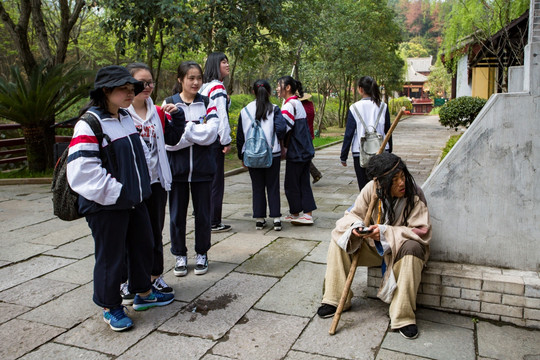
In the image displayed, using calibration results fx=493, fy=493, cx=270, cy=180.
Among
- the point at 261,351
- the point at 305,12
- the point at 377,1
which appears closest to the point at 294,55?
the point at 305,12

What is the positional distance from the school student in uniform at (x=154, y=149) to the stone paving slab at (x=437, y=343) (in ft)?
5.41

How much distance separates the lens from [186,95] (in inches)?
157

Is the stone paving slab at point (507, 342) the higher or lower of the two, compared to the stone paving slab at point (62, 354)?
lower

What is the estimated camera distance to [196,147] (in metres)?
3.94

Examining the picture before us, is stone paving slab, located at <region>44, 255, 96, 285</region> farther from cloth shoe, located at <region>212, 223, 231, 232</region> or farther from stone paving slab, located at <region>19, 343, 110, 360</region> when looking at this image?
cloth shoe, located at <region>212, 223, 231, 232</region>

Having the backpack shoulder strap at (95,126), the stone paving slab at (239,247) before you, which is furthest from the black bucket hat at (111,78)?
the stone paving slab at (239,247)

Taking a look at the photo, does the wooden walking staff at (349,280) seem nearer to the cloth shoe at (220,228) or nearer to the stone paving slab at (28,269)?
the cloth shoe at (220,228)

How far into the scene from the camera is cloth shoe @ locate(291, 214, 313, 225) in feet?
18.4

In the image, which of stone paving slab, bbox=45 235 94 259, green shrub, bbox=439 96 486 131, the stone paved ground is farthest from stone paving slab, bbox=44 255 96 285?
green shrub, bbox=439 96 486 131

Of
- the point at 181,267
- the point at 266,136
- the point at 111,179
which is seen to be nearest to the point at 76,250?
the point at 181,267

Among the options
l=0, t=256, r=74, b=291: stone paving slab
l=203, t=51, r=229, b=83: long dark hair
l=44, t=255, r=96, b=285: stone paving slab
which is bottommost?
l=44, t=255, r=96, b=285: stone paving slab

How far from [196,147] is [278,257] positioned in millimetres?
1313

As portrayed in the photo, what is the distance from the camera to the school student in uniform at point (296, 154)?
5484 millimetres

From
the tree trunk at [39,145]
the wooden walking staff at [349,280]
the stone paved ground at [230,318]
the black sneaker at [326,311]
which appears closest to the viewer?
the stone paved ground at [230,318]
